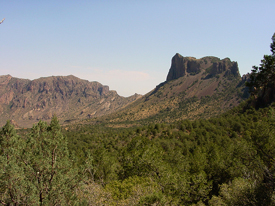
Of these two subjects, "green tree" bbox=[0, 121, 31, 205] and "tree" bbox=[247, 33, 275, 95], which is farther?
"tree" bbox=[247, 33, 275, 95]

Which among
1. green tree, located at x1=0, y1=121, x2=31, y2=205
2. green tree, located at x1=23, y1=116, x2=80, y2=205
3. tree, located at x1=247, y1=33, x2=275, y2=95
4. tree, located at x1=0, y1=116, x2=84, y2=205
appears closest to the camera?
green tree, located at x1=0, y1=121, x2=31, y2=205

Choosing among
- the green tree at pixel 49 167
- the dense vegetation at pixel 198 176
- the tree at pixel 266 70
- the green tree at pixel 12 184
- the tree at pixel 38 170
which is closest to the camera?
the green tree at pixel 12 184

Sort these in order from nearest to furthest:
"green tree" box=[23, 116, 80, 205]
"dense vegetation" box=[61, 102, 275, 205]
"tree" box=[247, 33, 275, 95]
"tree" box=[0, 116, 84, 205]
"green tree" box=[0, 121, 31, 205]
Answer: "green tree" box=[0, 121, 31, 205] → "tree" box=[0, 116, 84, 205] → "green tree" box=[23, 116, 80, 205] → "dense vegetation" box=[61, 102, 275, 205] → "tree" box=[247, 33, 275, 95]

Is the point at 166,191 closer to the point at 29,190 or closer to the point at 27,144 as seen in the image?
the point at 29,190

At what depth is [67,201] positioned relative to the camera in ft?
52.3

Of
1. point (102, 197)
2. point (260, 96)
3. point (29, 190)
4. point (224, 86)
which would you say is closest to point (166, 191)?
point (102, 197)

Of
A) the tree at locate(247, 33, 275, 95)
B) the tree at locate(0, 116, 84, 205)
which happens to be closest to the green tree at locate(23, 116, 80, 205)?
the tree at locate(0, 116, 84, 205)

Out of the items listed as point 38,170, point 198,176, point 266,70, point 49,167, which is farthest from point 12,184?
point 266,70

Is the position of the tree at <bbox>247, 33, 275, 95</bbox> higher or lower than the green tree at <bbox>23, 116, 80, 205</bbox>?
higher

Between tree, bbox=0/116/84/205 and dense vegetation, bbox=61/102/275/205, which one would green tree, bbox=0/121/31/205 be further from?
dense vegetation, bbox=61/102/275/205

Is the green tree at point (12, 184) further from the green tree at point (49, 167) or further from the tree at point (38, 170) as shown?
the green tree at point (49, 167)

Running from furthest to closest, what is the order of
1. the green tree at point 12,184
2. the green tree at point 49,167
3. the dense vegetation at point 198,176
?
1. the dense vegetation at point 198,176
2. the green tree at point 49,167
3. the green tree at point 12,184

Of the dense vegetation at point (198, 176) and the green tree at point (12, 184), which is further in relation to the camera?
the dense vegetation at point (198, 176)

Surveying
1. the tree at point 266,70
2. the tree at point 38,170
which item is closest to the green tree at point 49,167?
the tree at point 38,170
